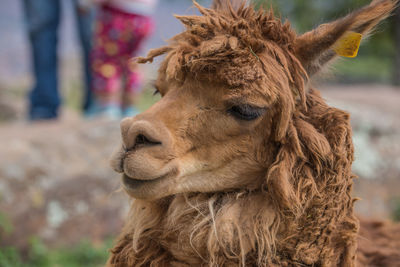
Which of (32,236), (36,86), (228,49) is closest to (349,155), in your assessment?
(228,49)

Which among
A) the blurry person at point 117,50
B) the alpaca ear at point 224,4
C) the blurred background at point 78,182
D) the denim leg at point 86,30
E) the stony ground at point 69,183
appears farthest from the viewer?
the denim leg at point 86,30

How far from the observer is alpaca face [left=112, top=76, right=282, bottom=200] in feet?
5.83

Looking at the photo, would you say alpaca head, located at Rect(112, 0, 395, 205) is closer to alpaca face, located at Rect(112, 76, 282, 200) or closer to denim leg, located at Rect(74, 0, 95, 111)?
alpaca face, located at Rect(112, 76, 282, 200)

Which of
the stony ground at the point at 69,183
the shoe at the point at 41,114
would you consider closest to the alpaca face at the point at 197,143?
the stony ground at the point at 69,183

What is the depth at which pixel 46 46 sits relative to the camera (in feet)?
18.2

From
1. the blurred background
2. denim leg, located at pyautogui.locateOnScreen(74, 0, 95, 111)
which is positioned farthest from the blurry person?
denim leg, located at pyautogui.locateOnScreen(74, 0, 95, 111)

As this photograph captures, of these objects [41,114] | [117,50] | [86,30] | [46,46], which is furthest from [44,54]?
[117,50]

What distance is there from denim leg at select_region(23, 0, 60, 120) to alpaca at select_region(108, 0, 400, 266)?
13.0 ft

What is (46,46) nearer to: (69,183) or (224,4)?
(69,183)

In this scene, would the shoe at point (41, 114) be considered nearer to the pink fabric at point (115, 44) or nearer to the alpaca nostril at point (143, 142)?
the pink fabric at point (115, 44)

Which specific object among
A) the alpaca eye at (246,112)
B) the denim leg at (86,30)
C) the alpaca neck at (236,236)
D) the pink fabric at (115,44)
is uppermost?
the denim leg at (86,30)

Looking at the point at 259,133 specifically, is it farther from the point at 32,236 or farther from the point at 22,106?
the point at 22,106

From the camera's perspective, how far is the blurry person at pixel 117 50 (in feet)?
16.3

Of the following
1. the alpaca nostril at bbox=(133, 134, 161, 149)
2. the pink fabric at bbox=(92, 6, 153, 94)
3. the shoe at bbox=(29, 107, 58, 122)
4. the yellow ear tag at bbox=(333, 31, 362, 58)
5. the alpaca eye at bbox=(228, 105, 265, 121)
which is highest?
the pink fabric at bbox=(92, 6, 153, 94)
